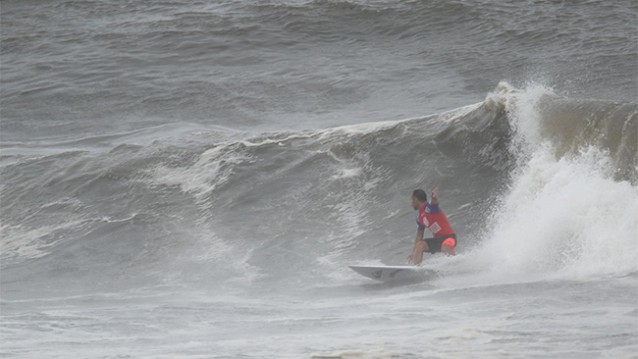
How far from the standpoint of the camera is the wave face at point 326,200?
12.8m

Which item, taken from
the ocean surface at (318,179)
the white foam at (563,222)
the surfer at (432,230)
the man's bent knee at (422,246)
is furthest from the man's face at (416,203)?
the white foam at (563,222)

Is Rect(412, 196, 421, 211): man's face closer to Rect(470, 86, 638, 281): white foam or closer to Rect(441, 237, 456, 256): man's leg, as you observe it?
Rect(441, 237, 456, 256): man's leg

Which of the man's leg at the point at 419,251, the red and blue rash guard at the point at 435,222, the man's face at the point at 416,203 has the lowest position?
the man's leg at the point at 419,251

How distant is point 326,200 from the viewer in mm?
15625

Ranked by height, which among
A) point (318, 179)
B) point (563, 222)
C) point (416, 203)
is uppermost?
point (318, 179)

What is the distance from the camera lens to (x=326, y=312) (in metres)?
10.9

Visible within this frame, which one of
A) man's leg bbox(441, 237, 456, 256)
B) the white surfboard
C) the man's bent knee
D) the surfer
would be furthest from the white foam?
the white surfboard

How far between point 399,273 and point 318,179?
4401 mm

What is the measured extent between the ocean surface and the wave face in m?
0.04

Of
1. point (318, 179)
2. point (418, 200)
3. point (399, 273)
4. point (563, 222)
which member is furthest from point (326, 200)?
point (563, 222)

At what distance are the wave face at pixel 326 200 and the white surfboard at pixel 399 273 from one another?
0.64 metres

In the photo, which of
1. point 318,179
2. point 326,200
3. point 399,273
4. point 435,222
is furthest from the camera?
point 318,179

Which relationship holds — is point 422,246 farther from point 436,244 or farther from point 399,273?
point 399,273

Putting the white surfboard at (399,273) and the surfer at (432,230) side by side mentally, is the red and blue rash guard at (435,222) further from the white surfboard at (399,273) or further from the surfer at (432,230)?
the white surfboard at (399,273)
